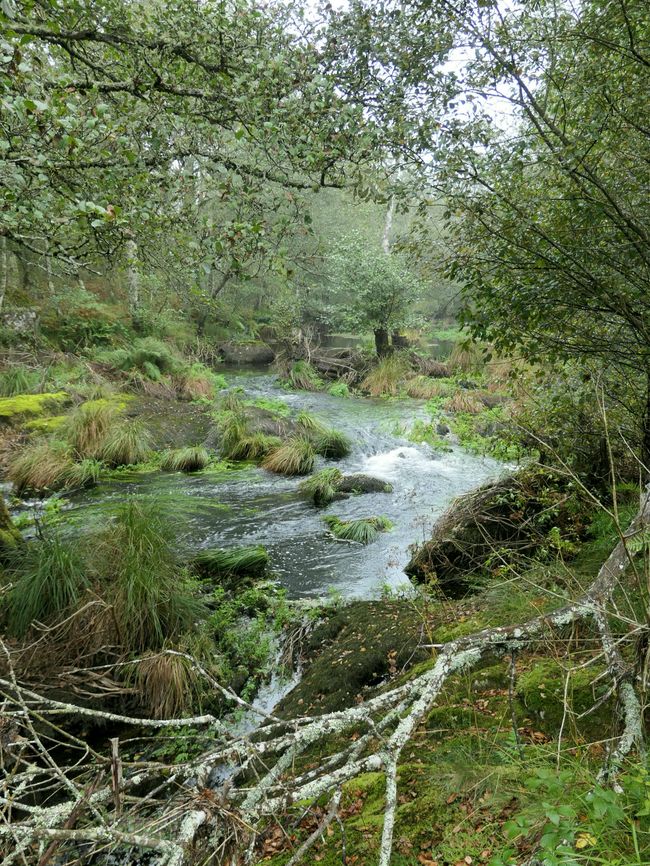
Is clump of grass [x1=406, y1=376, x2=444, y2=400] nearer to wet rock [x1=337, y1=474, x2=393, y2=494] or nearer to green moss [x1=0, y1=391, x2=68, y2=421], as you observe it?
wet rock [x1=337, y1=474, x2=393, y2=494]

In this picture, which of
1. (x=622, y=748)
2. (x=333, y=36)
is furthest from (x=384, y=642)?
(x=333, y=36)

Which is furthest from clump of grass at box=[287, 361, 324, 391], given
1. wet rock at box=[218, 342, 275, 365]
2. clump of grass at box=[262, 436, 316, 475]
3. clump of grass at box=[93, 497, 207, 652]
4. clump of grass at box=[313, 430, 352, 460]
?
clump of grass at box=[93, 497, 207, 652]

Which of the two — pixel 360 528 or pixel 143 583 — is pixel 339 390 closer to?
pixel 360 528

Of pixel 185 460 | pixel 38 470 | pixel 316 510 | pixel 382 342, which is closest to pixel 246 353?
pixel 382 342

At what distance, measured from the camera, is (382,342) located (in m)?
20.7

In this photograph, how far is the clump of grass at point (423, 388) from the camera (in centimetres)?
1772

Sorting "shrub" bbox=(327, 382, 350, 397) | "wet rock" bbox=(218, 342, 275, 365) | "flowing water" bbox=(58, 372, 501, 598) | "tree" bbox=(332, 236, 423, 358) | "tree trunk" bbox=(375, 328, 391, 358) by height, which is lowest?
"flowing water" bbox=(58, 372, 501, 598)

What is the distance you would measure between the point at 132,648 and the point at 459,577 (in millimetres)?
3578

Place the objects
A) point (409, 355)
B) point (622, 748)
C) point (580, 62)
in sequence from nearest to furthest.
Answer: point (622, 748)
point (580, 62)
point (409, 355)

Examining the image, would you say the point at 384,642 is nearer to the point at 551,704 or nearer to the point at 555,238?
the point at 551,704

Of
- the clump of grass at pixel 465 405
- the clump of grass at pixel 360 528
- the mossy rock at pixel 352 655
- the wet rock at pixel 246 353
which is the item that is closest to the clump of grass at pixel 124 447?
the clump of grass at pixel 360 528

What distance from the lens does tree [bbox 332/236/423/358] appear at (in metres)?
19.3

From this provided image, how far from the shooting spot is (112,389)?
1356 centimetres

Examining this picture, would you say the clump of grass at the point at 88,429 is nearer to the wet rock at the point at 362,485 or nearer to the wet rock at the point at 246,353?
the wet rock at the point at 362,485
